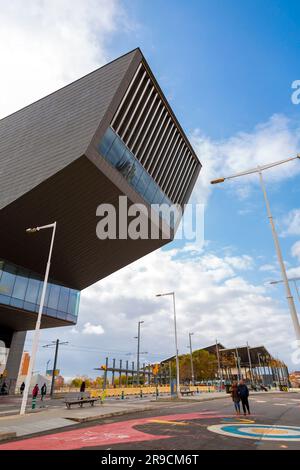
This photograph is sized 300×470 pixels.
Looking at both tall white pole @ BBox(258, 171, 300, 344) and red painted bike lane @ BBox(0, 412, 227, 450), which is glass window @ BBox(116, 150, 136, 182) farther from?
red painted bike lane @ BBox(0, 412, 227, 450)

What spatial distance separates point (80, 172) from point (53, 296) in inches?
724

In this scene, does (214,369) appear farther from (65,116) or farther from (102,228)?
(65,116)

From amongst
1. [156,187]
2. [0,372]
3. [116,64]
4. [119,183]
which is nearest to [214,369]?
[0,372]

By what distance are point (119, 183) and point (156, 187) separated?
769 cm

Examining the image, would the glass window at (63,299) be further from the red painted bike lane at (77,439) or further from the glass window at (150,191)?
the red painted bike lane at (77,439)

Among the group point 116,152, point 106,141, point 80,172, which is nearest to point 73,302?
point 80,172

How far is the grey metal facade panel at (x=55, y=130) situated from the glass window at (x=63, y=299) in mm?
15403

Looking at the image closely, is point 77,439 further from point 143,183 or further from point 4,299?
point 4,299

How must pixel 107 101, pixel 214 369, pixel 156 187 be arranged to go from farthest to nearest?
pixel 214 369 → pixel 156 187 → pixel 107 101

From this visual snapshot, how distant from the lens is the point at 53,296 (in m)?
34.3

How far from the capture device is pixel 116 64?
25781 millimetres

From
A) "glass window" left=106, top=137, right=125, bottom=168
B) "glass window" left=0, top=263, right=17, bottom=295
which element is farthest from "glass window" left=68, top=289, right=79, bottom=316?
"glass window" left=106, top=137, right=125, bottom=168

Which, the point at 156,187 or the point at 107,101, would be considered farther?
the point at 156,187

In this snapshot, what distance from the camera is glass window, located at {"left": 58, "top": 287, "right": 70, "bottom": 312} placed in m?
35.2
